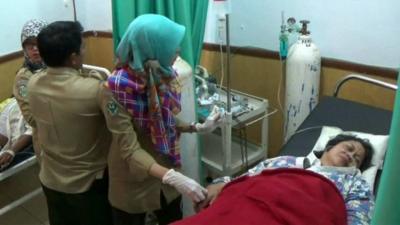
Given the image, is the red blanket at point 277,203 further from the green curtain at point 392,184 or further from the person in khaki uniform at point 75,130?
the green curtain at point 392,184

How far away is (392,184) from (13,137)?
7.89 ft

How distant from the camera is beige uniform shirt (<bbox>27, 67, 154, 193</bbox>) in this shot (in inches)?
61.2

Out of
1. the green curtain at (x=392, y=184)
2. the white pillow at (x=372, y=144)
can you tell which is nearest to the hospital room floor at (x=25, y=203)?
the white pillow at (x=372, y=144)

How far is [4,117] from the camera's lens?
2.54 metres

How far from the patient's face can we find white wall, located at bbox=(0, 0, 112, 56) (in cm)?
224

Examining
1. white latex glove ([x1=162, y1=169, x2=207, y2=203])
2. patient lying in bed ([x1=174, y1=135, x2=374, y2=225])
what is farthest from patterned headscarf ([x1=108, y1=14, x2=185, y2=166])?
patient lying in bed ([x1=174, y1=135, x2=374, y2=225])

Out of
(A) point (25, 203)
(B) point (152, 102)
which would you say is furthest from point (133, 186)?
(A) point (25, 203)

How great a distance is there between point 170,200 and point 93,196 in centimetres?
34

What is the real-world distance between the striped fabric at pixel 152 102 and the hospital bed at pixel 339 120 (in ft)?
2.15

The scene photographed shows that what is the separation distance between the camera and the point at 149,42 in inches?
58.9

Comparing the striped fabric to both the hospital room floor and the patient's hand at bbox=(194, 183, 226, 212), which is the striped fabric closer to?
the patient's hand at bbox=(194, 183, 226, 212)

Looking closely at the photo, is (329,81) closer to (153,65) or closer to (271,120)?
(271,120)

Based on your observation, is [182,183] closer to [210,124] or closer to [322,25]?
[210,124]

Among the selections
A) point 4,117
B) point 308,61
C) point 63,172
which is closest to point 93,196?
point 63,172
